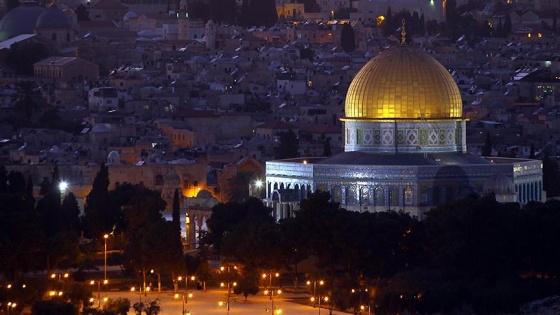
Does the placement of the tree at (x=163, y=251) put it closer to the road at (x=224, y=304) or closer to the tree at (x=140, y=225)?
the tree at (x=140, y=225)

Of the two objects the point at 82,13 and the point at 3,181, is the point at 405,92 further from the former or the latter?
the point at 82,13

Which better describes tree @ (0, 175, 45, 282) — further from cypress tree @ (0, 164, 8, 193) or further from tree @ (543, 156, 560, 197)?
tree @ (543, 156, 560, 197)

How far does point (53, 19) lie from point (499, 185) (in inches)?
2976

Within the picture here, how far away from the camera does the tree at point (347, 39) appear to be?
164m

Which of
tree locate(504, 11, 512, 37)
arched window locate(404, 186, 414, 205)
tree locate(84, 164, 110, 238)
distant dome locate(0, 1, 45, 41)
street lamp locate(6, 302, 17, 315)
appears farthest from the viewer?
tree locate(504, 11, 512, 37)

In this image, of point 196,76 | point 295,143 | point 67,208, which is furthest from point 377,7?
point 67,208

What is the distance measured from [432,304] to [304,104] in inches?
2411

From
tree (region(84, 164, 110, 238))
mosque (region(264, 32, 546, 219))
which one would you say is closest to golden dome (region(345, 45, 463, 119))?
mosque (region(264, 32, 546, 219))

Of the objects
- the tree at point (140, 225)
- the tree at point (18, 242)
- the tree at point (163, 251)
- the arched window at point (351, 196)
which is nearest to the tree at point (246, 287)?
the tree at point (163, 251)

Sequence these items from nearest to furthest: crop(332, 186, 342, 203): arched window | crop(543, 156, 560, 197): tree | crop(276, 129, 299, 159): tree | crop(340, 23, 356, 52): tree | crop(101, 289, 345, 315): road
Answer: crop(101, 289, 345, 315): road
crop(332, 186, 342, 203): arched window
crop(543, 156, 560, 197): tree
crop(276, 129, 299, 159): tree
crop(340, 23, 356, 52): tree

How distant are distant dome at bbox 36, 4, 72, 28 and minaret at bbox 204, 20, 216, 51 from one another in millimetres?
6716

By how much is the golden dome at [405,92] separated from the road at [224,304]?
33.7 feet

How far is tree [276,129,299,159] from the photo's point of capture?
101312mm

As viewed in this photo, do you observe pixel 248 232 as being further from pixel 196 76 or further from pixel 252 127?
pixel 196 76
